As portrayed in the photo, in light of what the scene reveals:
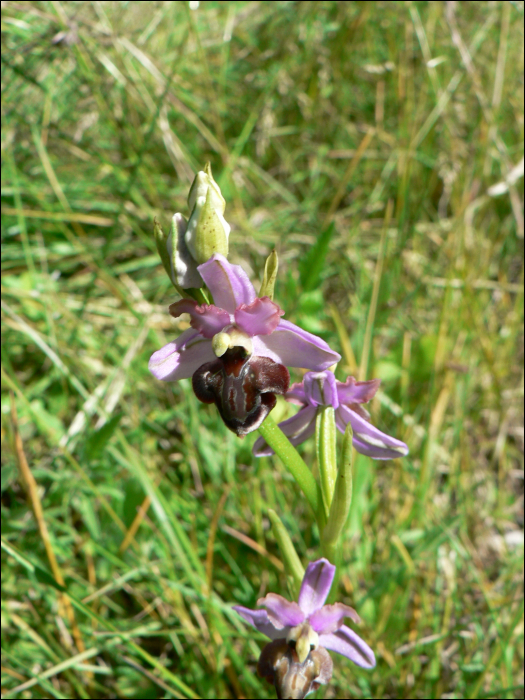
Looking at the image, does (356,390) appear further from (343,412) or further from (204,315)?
(204,315)

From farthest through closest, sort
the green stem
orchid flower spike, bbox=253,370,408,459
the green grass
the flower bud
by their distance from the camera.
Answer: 1. the green grass
2. orchid flower spike, bbox=253,370,408,459
3. the green stem
4. the flower bud

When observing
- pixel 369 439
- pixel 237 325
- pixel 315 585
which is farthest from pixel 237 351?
pixel 315 585

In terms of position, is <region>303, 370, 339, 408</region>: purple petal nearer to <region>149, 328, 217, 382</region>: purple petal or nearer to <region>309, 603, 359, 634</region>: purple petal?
<region>149, 328, 217, 382</region>: purple petal

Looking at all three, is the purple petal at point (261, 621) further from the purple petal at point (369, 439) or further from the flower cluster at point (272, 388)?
the purple petal at point (369, 439)

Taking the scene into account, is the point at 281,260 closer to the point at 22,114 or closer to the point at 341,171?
the point at 341,171

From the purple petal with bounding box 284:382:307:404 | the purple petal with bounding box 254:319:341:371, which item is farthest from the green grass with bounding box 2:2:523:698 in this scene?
the purple petal with bounding box 254:319:341:371

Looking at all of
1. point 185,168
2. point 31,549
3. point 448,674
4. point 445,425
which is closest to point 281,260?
point 185,168

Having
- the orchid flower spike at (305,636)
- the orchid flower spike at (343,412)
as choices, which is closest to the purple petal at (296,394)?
the orchid flower spike at (343,412)
